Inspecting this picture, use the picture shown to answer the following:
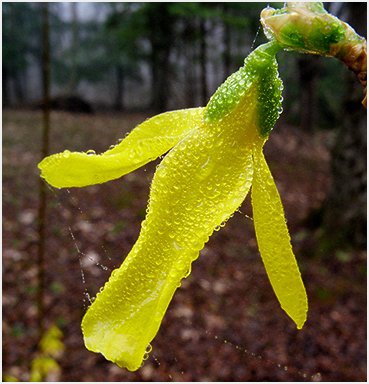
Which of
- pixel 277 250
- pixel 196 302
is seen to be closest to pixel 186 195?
pixel 277 250

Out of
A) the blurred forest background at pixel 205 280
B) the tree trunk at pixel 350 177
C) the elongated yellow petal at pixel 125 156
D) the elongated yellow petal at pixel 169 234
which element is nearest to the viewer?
the elongated yellow petal at pixel 169 234

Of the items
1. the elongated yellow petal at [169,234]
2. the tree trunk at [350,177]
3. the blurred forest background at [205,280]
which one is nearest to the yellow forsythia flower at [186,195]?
the elongated yellow petal at [169,234]

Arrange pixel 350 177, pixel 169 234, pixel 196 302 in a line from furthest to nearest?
pixel 350 177
pixel 196 302
pixel 169 234

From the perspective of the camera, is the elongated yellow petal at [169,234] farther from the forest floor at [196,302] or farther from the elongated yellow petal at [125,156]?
the forest floor at [196,302]

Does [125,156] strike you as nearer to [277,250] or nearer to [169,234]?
[169,234]

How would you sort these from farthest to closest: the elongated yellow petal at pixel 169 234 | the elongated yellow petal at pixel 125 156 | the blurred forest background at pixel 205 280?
the blurred forest background at pixel 205 280
the elongated yellow petal at pixel 125 156
the elongated yellow petal at pixel 169 234

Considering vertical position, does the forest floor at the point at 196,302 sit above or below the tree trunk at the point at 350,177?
below

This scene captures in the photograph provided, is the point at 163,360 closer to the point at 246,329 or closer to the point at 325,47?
the point at 246,329
